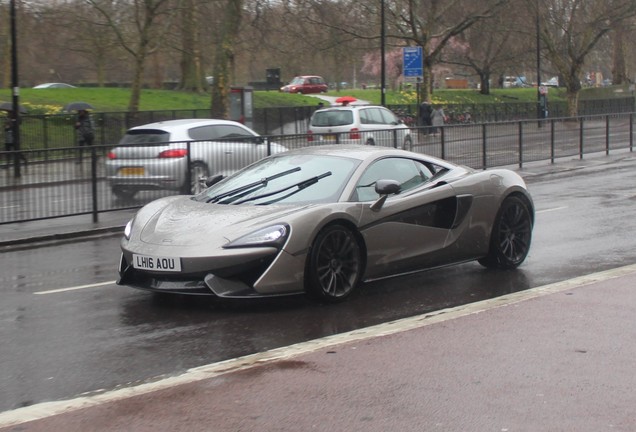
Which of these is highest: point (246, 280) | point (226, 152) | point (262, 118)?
point (262, 118)

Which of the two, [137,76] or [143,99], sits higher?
[137,76]

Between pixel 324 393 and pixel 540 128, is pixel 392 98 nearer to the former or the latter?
pixel 540 128

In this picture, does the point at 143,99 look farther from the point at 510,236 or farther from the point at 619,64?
the point at 619,64

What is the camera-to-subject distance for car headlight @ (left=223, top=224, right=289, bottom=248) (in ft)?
24.9

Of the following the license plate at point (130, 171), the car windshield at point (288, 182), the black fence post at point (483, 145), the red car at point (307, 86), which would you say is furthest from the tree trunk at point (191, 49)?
the car windshield at point (288, 182)

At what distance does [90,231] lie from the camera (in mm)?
13867

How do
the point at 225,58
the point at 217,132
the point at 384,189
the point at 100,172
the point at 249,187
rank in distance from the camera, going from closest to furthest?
the point at 384,189
the point at 249,187
the point at 100,172
the point at 217,132
the point at 225,58

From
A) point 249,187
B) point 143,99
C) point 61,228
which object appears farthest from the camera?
point 143,99

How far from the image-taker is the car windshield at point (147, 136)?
1705 cm

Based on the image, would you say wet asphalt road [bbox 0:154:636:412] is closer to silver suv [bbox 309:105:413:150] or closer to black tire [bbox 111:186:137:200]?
black tire [bbox 111:186:137:200]

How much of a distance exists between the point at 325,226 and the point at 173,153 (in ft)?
25.4

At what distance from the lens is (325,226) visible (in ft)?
26.3

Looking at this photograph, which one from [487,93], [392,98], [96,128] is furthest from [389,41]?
[96,128]

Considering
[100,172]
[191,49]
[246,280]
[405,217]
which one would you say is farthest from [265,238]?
[191,49]
